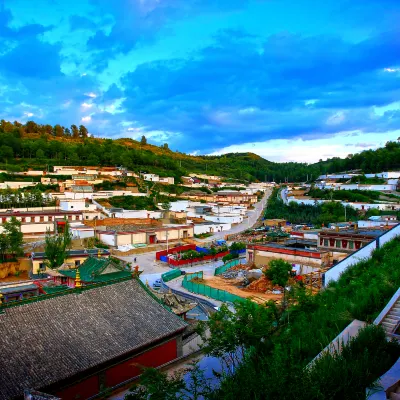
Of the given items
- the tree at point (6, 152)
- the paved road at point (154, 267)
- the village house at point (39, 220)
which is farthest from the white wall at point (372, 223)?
the tree at point (6, 152)

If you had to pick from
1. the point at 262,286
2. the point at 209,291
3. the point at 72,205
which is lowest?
the point at 262,286

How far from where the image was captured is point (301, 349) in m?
12.0

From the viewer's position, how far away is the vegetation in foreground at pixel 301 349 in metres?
7.61

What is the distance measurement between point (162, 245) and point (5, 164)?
4430cm

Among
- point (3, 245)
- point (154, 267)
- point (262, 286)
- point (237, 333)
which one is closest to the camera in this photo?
point (237, 333)

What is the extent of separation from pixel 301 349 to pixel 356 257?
44.4 feet

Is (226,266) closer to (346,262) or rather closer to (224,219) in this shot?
(346,262)

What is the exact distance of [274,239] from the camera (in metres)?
43.6

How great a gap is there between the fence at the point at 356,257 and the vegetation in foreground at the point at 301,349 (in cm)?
62

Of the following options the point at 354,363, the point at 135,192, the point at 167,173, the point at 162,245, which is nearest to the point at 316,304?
the point at 354,363

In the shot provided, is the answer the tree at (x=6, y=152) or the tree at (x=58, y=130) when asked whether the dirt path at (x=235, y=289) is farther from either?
the tree at (x=58, y=130)

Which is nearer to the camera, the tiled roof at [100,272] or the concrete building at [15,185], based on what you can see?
the tiled roof at [100,272]

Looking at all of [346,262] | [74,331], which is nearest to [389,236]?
[346,262]

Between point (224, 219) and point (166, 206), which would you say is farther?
point (224, 219)
